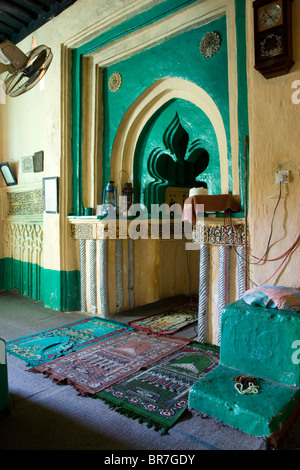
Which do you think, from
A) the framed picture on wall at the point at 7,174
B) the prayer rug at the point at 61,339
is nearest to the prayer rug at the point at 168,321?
the prayer rug at the point at 61,339

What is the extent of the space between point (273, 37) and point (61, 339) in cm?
346

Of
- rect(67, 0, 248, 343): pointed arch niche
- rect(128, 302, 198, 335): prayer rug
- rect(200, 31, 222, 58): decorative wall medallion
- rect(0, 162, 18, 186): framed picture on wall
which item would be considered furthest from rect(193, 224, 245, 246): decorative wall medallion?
rect(0, 162, 18, 186): framed picture on wall

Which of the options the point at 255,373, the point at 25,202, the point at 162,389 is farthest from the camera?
the point at 25,202

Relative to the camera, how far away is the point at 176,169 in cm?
530

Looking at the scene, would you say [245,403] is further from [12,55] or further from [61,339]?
[12,55]

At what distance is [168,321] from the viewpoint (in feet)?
14.1

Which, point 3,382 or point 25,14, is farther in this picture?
point 25,14

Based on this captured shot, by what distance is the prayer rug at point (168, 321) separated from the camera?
13.1 feet

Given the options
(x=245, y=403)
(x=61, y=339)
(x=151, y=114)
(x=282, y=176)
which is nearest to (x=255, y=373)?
(x=245, y=403)

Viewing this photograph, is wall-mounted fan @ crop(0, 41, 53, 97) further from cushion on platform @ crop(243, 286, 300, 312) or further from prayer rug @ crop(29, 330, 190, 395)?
cushion on platform @ crop(243, 286, 300, 312)

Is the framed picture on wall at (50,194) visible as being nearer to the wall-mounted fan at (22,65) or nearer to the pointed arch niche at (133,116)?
the pointed arch niche at (133,116)

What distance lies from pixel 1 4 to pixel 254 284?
5098mm

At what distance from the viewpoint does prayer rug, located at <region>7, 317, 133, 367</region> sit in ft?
10.7
